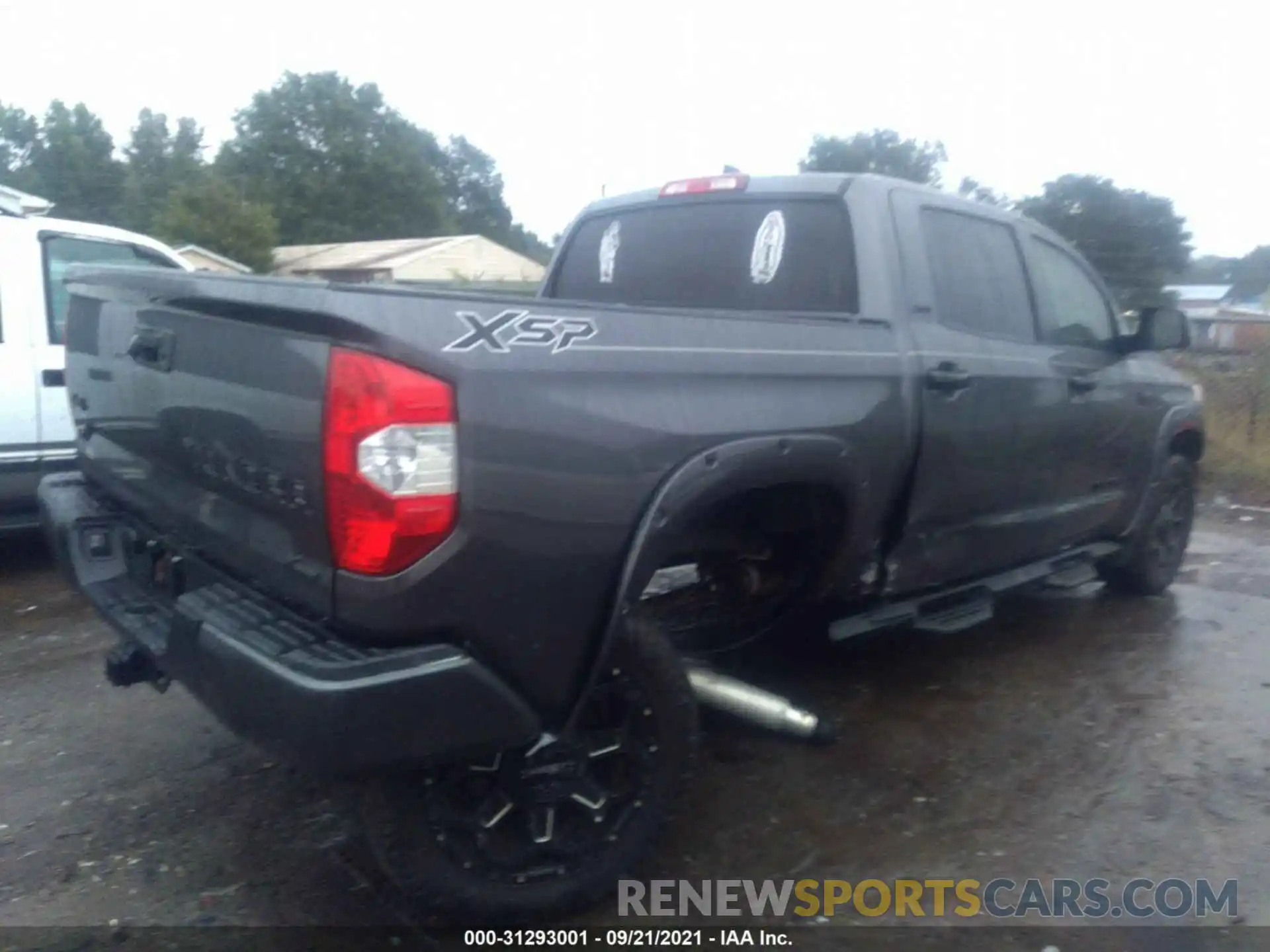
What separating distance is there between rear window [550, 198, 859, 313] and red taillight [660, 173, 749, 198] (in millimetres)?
41

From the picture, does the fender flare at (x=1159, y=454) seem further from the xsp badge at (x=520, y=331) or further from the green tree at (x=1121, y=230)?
the green tree at (x=1121, y=230)

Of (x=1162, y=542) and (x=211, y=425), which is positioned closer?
(x=211, y=425)

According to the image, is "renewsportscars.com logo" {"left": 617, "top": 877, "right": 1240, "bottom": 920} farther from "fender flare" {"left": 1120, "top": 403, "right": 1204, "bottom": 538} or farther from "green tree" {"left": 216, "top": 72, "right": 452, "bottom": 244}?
"green tree" {"left": 216, "top": 72, "right": 452, "bottom": 244}

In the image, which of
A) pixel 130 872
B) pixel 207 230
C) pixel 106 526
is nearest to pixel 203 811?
pixel 130 872

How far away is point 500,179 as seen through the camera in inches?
2977

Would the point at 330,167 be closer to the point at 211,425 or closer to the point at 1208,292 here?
the point at 1208,292

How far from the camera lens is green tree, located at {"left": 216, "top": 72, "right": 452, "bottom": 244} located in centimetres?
5850

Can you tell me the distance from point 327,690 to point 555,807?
0.78 m

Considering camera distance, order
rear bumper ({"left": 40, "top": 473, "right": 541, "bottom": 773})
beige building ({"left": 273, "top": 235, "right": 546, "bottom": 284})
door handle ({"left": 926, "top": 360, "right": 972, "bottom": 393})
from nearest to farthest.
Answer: rear bumper ({"left": 40, "top": 473, "right": 541, "bottom": 773}), door handle ({"left": 926, "top": 360, "right": 972, "bottom": 393}), beige building ({"left": 273, "top": 235, "right": 546, "bottom": 284})

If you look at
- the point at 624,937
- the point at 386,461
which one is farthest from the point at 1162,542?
the point at 386,461

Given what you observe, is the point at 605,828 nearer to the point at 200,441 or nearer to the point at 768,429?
the point at 768,429

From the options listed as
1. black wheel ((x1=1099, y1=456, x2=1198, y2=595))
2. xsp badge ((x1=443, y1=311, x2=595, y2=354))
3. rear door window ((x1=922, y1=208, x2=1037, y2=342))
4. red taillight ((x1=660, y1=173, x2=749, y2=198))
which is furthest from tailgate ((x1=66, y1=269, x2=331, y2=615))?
black wheel ((x1=1099, y1=456, x2=1198, y2=595))

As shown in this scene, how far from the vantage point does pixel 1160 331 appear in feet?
17.6

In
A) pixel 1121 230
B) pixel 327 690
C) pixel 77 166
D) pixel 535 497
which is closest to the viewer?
pixel 327 690
